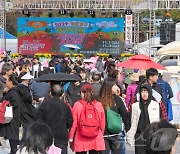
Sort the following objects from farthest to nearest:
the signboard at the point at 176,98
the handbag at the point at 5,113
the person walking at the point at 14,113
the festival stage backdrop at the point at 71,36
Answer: the festival stage backdrop at the point at 71,36, the signboard at the point at 176,98, the person walking at the point at 14,113, the handbag at the point at 5,113

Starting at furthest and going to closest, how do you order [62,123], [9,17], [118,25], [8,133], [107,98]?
1. [9,17]
2. [118,25]
3. [8,133]
4. [107,98]
5. [62,123]

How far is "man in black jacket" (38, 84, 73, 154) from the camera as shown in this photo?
892 centimetres

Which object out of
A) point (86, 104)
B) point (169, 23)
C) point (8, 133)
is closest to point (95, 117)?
point (86, 104)

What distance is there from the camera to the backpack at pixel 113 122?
31.6ft

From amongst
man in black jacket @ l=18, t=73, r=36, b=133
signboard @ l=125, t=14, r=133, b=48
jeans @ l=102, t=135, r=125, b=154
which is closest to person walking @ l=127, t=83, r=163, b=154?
jeans @ l=102, t=135, r=125, b=154

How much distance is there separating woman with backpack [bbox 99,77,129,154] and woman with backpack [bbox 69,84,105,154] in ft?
1.33

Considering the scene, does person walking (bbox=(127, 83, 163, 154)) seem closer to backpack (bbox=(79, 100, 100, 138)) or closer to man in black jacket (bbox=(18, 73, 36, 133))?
backpack (bbox=(79, 100, 100, 138))

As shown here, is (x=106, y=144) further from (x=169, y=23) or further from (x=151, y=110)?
(x=169, y=23)

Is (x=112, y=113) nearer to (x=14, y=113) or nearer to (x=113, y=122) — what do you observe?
(x=113, y=122)

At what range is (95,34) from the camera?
5419 centimetres

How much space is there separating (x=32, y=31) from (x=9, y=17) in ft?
119

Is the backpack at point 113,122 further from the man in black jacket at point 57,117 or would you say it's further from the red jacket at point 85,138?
the man in black jacket at point 57,117

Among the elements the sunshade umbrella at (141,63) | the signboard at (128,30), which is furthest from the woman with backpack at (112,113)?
the signboard at (128,30)

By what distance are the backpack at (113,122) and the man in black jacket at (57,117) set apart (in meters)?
0.83
